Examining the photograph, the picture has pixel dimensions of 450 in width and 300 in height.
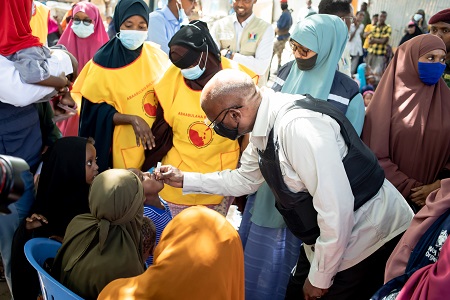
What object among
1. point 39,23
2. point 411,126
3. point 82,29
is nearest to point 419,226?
point 411,126

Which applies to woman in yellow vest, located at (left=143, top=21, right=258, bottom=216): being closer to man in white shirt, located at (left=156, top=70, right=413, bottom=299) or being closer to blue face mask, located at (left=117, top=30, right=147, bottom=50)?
blue face mask, located at (left=117, top=30, right=147, bottom=50)

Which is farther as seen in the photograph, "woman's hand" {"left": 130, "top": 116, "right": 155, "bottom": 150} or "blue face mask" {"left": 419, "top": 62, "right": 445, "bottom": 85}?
"woman's hand" {"left": 130, "top": 116, "right": 155, "bottom": 150}

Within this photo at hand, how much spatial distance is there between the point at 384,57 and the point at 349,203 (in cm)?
1002

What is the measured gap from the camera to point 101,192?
2.09m

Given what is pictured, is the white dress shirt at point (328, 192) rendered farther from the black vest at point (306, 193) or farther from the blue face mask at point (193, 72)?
the blue face mask at point (193, 72)

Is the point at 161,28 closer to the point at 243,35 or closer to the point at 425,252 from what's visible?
the point at 243,35

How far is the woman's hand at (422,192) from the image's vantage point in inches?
106

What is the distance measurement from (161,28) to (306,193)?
3033 mm

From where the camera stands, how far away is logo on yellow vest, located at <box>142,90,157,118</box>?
314 cm

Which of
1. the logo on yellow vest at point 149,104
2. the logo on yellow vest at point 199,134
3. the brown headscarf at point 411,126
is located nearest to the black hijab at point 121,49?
the logo on yellow vest at point 149,104

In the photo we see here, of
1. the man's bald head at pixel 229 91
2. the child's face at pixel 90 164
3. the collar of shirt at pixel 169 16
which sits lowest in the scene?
the child's face at pixel 90 164

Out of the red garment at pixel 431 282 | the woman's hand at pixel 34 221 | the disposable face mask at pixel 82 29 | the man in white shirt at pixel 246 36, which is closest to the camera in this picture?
the red garment at pixel 431 282

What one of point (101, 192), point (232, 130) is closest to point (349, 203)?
→ point (232, 130)

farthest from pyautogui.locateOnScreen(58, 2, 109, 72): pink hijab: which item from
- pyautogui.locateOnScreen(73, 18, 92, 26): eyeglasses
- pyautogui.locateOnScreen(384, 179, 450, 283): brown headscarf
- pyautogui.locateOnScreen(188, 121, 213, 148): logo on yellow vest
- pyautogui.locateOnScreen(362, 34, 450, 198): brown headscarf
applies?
pyautogui.locateOnScreen(384, 179, 450, 283): brown headscarf
